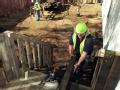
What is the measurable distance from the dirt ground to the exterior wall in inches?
44.0

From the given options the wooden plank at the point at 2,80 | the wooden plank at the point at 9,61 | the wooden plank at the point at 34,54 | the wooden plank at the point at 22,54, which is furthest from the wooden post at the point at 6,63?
the wooden plank at the point at 34,54

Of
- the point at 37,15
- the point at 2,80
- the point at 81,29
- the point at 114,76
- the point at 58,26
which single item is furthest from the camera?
the point at 37,15

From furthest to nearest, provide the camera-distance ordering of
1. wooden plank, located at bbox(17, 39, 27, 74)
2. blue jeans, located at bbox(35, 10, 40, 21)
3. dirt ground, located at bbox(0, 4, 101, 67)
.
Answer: blue jeans, located at bbox(35, 10, 40, 21) → dirt ground, located at bbox(0, 4, 101, 67) → wooden plank, located at bbox(17, 39, 27, 74)

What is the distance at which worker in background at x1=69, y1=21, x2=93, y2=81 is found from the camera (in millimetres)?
6004

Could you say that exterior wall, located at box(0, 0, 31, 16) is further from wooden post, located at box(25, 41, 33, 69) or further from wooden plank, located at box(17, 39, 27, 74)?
wooden plank, located at box(17, 39, 27, 74)

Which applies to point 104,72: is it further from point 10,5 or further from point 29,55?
point 10,5

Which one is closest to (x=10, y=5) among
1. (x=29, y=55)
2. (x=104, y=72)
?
(x=29, y=55)

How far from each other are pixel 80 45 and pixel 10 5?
12.4 meters

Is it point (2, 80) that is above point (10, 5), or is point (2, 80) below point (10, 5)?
below

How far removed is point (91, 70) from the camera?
7.48 meters

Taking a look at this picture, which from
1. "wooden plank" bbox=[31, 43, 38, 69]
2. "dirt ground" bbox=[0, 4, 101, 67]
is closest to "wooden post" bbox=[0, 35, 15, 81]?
"wooden plank" bbox=[31, 43, 38, 69]

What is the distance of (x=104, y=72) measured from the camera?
14.0 feet

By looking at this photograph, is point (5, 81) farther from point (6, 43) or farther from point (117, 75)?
point (117, 75)

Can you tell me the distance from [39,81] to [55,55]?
141 inches
